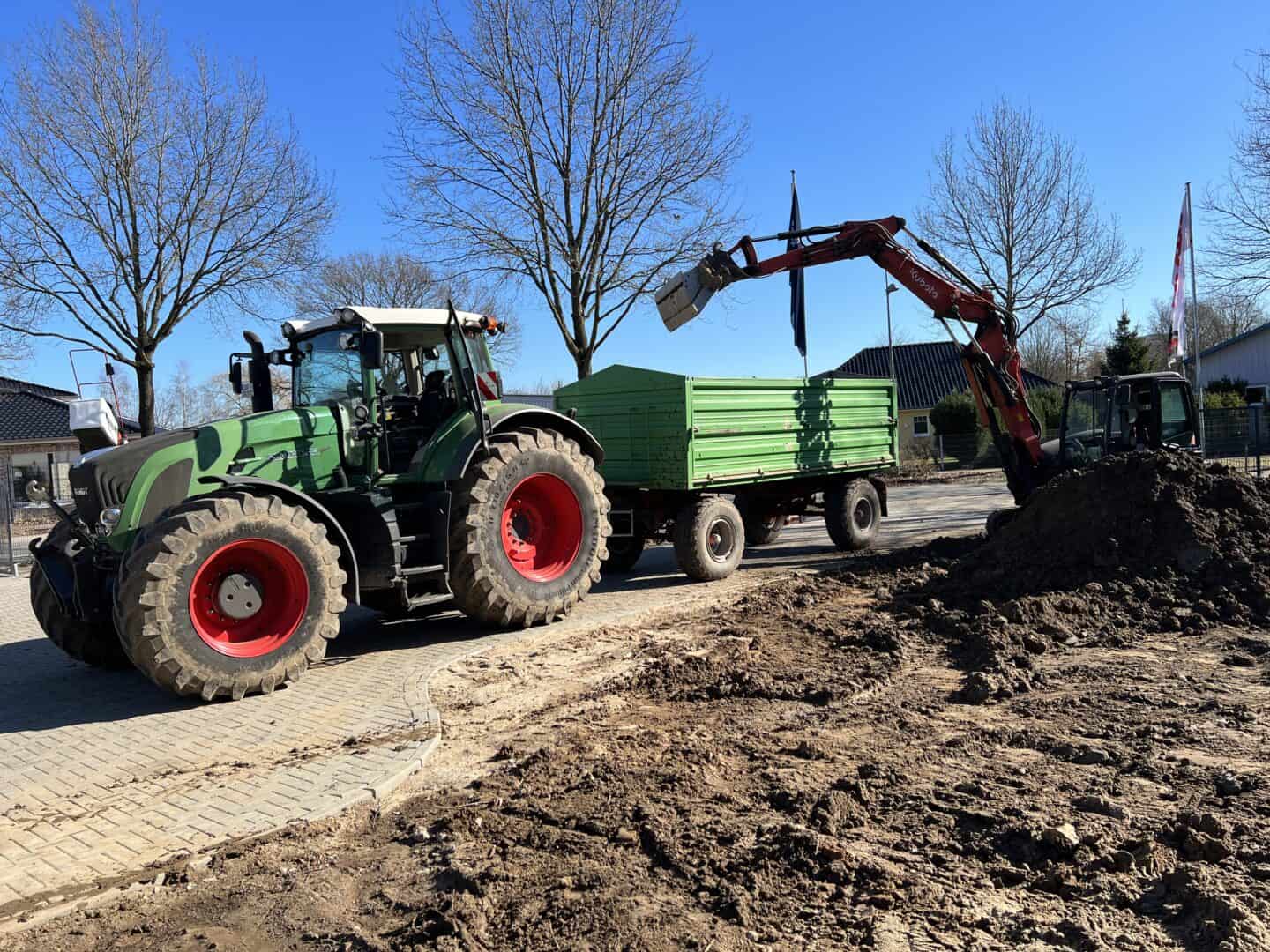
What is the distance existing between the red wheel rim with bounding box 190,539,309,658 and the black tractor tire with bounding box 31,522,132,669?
1.42m

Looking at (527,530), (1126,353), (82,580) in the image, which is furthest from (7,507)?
(1126,353)

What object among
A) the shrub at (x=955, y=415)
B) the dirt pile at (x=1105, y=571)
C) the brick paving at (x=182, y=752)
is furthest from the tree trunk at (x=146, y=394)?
the shrub at (x=955, y=415)

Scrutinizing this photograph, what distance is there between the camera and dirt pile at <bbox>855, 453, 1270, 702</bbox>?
711 cm

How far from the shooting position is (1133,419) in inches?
493

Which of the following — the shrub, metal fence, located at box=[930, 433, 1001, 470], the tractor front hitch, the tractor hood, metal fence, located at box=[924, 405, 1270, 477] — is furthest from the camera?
the shrub

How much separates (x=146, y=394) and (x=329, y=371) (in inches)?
582

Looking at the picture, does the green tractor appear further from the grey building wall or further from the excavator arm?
the grey building wall

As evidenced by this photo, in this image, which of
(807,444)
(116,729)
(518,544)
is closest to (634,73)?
(807,444)

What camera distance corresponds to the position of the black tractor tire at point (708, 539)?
10.2 m

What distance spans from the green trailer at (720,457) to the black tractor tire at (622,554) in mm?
17

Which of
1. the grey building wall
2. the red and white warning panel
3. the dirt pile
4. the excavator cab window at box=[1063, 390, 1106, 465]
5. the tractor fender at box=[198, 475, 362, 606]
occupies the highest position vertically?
the grey building wall

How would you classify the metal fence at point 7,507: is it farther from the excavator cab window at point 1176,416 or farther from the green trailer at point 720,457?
the excavator cab window at point 1176,416

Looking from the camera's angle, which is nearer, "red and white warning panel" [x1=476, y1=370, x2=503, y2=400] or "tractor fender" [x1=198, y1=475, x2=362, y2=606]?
"tractor fender" [x1=198, y1=475, x2=362, y2=606]

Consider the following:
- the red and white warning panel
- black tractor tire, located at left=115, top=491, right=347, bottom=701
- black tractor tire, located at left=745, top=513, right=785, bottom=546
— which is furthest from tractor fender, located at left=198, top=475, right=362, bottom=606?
black tractor tire, located at left=745, top=513, right=785, bottom=546
